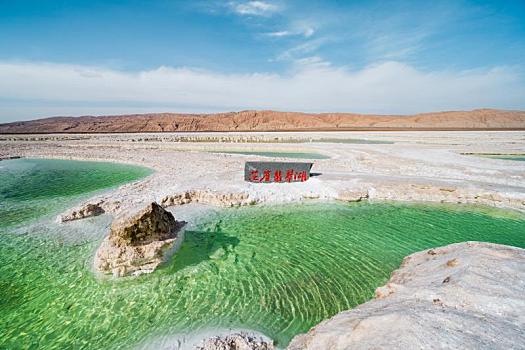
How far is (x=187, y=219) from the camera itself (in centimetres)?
988

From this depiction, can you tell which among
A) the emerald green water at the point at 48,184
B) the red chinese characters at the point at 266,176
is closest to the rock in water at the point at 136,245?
the emerald green water at the point at 48,184

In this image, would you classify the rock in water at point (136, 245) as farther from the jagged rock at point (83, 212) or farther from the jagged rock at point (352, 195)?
the jagged rock at point (352, 195)

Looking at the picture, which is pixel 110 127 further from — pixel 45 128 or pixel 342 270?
pixel 342 270

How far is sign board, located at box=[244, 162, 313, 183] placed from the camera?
537 inches

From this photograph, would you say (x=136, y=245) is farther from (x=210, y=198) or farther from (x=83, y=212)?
(x=210, y=198)

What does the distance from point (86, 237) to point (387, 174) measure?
14461mm

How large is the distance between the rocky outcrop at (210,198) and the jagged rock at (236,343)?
724 cm

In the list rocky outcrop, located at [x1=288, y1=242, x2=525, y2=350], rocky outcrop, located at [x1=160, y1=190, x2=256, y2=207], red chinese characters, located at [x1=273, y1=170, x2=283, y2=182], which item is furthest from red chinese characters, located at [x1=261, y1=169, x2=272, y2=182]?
rocky outcrop, located at [x1=288, y1=242, x2=525, y2=350]

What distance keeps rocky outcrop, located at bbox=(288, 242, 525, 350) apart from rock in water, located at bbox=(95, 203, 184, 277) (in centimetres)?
397

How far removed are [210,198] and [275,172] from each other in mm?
3602

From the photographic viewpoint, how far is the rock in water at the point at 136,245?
639 centimetres

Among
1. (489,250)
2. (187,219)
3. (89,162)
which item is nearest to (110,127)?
(89,162)

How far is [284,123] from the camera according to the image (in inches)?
4284

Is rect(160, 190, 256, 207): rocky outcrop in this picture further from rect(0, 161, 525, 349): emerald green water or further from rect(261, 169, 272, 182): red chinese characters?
rect(261, 169, 272, 182): red chinese characters
